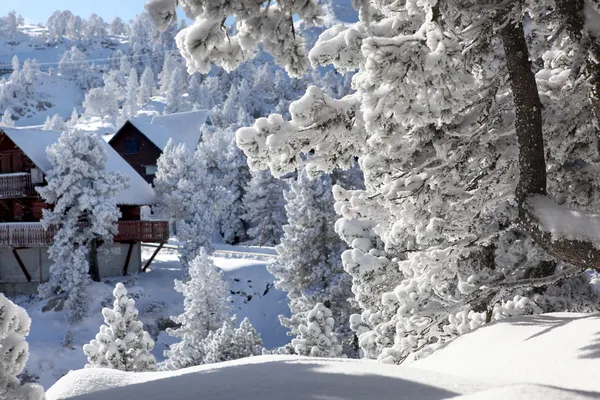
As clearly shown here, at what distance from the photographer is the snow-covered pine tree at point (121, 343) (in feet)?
58.9

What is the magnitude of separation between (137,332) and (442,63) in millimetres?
15987

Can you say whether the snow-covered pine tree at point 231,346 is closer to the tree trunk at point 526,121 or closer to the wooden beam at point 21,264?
the tree trunk at point 526,121

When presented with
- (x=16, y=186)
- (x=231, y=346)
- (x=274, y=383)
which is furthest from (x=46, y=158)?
(x=274, y=383)

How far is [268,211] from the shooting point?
151ft

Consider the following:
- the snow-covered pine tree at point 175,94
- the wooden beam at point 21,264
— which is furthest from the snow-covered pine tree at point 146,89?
the wooden beam at point 21,264

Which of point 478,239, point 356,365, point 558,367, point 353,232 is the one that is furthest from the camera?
point 353,232

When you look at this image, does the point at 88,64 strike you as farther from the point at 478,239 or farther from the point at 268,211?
the point at 478,239

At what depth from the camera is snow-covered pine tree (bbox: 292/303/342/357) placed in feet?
63.1

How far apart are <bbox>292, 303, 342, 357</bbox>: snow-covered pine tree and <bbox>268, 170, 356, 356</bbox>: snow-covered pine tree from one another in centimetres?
615

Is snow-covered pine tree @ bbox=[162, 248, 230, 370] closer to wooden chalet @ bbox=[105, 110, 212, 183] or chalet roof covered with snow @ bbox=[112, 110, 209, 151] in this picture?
wooden chalet @ bbox=[105, 110, 212, 183]

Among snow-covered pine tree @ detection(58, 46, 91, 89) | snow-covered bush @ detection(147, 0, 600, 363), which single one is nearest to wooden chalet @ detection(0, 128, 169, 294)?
snow-covered bush @ detection(147, 0, 600, 363)

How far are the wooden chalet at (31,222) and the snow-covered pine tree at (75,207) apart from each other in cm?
156

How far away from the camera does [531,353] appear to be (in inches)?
268

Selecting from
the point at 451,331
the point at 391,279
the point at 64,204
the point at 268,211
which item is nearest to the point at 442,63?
the point at 451,331
